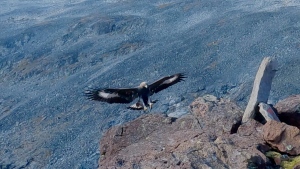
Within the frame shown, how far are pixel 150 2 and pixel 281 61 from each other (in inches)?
677

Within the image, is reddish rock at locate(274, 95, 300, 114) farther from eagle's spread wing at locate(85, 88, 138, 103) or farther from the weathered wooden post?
eagle's spread wing at locate(85, 88, 138, 103)

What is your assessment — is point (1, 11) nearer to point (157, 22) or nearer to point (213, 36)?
point (157, 22)

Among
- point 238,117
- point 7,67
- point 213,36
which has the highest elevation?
point 238,117

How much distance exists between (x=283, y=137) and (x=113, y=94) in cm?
387

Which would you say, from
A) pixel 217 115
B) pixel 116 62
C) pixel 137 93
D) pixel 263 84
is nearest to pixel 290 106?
pixel 263 84

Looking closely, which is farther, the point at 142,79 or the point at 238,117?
the point at 142,79

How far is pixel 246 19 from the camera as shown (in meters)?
23.1

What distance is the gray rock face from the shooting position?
53.1 feet

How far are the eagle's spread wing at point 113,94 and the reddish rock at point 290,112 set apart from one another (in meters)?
3.08

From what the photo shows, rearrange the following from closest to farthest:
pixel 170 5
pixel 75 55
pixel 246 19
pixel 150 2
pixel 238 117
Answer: pixel 238 117
pixel 246 19
pixel 75 55
pixel 170 5
pixel 150 2

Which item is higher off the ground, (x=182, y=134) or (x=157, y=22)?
(x=182, y=134)

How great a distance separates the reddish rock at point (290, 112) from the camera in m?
7.62

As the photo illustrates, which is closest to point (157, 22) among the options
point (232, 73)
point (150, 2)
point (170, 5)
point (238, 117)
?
point (170, 5)

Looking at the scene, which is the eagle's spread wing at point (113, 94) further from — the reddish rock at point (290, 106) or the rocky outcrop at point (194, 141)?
the reddish rock at point (290, 106)
